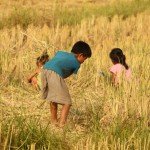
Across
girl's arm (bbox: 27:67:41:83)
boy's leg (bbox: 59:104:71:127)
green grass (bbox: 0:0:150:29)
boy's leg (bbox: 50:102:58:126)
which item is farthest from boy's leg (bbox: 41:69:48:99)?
green grass (bbox: 0:0:150:29)

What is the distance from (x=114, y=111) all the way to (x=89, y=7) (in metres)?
8.40

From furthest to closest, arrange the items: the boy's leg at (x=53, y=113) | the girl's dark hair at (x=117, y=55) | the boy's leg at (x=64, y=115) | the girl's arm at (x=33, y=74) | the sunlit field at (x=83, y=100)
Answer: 1. the girl's arm at (x=33, y=74)
2. the girl's dark hair at (x=117, y=55)
3. the boy's leg at (x=53, y=113)
4. the boy's leg at (x=64, y=115)
5. the sunlit field at (x=83, y=100)

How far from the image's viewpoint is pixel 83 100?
4895 millimetres

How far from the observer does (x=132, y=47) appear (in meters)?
7.35

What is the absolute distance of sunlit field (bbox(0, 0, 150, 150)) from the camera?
3316mm

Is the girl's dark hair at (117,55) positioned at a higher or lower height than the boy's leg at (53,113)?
higher

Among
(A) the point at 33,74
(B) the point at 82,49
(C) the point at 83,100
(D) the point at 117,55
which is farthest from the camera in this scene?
(A) the point at 33,74

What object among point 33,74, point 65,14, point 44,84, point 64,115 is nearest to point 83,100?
point 44,84

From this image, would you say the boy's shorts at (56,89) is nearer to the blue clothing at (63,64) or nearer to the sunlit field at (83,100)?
the blue clothing at (63,64)

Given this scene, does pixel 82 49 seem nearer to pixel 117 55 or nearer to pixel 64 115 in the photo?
pixel 64 115

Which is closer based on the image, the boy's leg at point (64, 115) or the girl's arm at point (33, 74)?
the boy's leg at point (64, 115)

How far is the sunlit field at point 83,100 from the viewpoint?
3316mm

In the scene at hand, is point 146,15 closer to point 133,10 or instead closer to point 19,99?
point 133,10

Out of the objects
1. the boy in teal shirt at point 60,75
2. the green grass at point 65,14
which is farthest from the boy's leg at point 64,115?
the green grass at point 65,14
